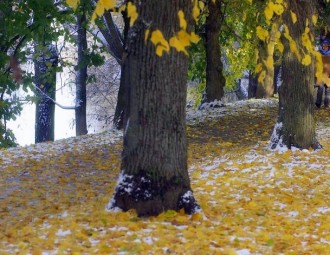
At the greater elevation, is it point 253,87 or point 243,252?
point 253,87

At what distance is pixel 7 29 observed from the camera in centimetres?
1352

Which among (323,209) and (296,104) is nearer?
(323,209)

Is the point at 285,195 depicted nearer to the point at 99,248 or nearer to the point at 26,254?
the point at 99,248

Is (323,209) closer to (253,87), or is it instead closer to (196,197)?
(196,197)

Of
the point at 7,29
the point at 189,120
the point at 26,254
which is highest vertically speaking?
the point at 7,29

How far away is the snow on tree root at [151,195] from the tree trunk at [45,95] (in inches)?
483

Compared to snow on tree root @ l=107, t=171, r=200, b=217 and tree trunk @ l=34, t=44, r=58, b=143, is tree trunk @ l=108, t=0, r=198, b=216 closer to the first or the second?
snow on tree root @ l=107, t=171, r=200, b=217

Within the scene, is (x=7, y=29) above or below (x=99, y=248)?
above

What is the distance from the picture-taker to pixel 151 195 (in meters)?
6.00

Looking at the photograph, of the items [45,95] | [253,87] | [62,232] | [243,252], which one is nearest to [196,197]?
[62,232]

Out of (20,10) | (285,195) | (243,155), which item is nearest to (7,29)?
(20,10)

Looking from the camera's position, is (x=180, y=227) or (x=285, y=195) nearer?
(x=180, y=227)

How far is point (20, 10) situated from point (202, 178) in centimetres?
712

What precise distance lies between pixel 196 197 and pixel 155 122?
5.50 ft
